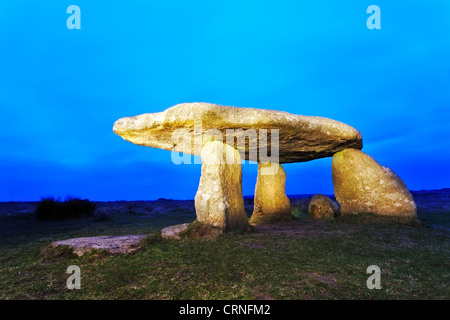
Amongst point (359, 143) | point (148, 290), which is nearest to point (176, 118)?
point (148, 290)

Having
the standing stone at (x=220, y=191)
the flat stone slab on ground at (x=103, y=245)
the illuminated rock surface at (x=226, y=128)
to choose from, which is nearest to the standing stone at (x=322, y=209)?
the illuminated rock surface at (x=226, y=128)

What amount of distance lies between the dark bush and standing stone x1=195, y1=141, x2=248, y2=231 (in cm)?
989

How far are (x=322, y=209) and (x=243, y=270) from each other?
809 centimetres

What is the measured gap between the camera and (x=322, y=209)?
36.1ft

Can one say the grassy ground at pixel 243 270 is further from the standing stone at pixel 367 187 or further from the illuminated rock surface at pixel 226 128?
the standing stone at pixel 367 187

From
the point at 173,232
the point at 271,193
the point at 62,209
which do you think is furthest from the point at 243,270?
the point at 62,209

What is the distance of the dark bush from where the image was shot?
1318 centimetres

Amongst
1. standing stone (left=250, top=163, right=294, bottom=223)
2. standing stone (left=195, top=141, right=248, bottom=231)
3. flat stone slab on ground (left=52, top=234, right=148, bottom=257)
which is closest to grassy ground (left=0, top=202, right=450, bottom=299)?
flat stone slab on ground (left=52, top=234, right=148, bottom=257)

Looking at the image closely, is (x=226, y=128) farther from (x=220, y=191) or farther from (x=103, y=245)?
(x=103, y=245)

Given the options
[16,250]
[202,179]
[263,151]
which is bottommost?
[16,250]

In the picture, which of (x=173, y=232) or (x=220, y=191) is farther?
(x=220, y=191)

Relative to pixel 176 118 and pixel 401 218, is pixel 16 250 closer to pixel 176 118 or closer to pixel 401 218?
pixel 176 118
